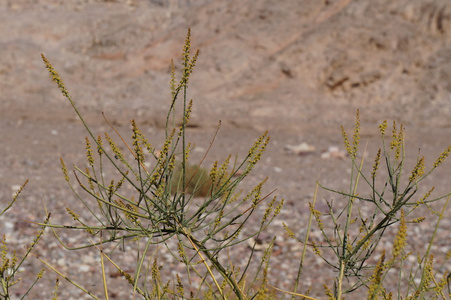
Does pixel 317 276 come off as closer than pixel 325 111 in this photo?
Yes

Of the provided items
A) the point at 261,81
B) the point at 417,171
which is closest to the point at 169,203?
the point at 417,171

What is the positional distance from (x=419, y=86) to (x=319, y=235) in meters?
8.11

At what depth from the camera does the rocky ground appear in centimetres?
1078

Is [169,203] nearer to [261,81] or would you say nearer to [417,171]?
[417,171]

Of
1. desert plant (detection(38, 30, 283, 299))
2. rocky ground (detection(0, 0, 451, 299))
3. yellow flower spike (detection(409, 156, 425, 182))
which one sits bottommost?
desert plant (detection(38, 30, 283, 299))

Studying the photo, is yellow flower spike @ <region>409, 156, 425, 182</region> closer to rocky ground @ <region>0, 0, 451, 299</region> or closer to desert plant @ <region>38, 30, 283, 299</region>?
desert plant @ <region>38, 30, 283, 299</region>

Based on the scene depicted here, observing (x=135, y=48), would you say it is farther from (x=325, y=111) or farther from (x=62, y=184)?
(x=62, y=184)

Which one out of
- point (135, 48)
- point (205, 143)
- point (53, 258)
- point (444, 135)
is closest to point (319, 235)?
point (53, 258)

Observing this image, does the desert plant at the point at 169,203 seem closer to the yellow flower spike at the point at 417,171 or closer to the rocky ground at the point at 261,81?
the yellow flower spike at the point at 417,171

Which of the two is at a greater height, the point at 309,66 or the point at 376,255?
the point at 309,66

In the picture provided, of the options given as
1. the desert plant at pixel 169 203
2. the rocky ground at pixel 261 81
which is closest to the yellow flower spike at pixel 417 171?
the desert plant at pixel 169 203

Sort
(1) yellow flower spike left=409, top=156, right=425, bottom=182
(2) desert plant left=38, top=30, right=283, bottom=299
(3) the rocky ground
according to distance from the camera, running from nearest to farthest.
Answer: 1. (2) desert plant left=38, top=30, right=283, bottom=299
2. (1) yellow flower spike left=409, top=156, right=425, bottom=182
3. (3) the rocky ground

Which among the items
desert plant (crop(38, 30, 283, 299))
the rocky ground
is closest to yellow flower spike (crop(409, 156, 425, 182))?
desert plant (crop(38, 30, 283, 299))

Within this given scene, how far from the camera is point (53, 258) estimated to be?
16.8 feet
